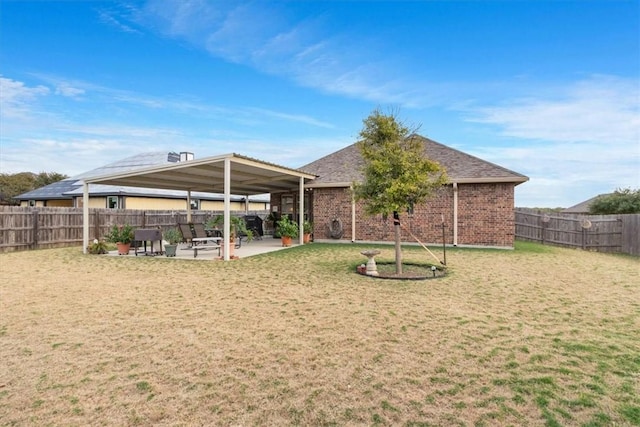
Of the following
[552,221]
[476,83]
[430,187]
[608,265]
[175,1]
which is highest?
[175,1]

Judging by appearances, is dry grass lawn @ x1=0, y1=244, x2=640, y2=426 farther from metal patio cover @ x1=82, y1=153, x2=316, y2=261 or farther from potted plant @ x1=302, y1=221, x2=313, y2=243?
potted plant @ x1=302, y1=221, x2=313, y2=243

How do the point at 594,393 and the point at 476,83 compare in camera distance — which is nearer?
the point at 594,393

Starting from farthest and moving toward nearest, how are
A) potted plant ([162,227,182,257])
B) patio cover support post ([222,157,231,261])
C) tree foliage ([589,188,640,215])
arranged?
1. tree foliage ([589,188,640,215])
2. potted plant ([162,227,182,257])
3. patio cover support post ([222,157,231,261])

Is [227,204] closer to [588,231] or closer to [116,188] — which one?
[588,231]

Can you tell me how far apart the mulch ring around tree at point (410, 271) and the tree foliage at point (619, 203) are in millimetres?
18629

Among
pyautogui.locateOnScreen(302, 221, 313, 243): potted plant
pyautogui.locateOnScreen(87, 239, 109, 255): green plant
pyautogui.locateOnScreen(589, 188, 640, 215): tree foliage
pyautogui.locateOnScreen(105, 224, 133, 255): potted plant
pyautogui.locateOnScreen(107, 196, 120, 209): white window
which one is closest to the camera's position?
pyautogui.locateOnScreen(105, 224, 133, 255): potted plant

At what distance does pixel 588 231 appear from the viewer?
46.4 ft

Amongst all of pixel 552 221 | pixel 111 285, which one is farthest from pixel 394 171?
pixel 552 221

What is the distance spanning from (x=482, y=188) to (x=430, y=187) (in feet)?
21.1

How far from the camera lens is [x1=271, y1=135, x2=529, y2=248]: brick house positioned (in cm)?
1305

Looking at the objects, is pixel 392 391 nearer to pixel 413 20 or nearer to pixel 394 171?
pixel 394 171

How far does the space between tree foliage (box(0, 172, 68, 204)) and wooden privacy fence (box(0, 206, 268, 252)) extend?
3574cm

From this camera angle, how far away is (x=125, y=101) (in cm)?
1731

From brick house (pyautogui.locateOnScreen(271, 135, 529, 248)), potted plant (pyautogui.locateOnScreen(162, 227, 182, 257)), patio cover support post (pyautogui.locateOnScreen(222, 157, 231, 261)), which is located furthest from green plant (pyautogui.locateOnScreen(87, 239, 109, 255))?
brick house (pyautogui.locateOnScreen(271, 135, 529, 248))
